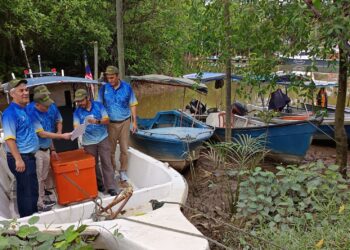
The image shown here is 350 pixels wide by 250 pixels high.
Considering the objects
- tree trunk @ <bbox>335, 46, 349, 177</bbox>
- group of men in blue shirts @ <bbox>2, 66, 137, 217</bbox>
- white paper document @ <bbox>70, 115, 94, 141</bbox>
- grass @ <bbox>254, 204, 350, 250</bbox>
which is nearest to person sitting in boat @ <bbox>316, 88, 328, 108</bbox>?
tree trunk @ <bbox>335, 46, 349, 177</bbox>

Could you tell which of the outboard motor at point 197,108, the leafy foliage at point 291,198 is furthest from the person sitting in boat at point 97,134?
the outboard motor at point 197,108

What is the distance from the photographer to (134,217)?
3.89m

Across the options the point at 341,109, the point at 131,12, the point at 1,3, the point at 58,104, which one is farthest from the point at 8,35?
the point at 341,109

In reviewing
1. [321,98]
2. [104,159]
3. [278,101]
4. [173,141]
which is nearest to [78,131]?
[104,159]

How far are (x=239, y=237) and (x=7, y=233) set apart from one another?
205 cm

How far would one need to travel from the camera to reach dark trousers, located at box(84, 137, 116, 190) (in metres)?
5.34

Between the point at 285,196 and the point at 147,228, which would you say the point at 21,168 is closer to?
the point at 147,228

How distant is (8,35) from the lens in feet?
48.3

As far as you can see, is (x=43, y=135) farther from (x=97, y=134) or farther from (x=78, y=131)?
(x=97, y=134)

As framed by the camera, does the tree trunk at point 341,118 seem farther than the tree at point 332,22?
Yes

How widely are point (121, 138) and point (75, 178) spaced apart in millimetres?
1145

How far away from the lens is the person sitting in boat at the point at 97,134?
505cm

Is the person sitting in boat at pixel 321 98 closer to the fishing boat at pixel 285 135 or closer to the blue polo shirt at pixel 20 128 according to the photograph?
the fishing boat at pixel 285 135

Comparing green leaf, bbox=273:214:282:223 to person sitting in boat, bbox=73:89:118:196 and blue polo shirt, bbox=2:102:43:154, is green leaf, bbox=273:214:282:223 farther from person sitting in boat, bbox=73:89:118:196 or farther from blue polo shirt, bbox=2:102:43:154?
blue polo shirt, bbox=2:102:43:154
